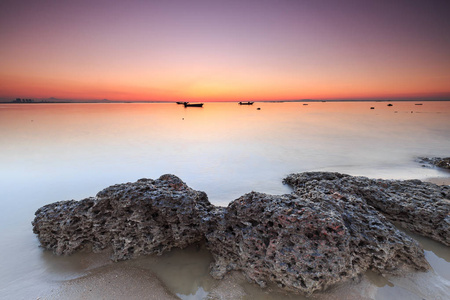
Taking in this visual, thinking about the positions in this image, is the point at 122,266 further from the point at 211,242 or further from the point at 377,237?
the point at 377,237

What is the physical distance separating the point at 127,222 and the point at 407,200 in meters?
4.89

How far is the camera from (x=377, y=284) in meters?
2.74

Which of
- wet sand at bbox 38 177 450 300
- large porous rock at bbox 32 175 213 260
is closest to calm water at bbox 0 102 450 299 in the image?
wet sand at bbox 38 177 450 300

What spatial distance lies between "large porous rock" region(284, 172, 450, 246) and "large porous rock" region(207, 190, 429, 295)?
0.76 meters

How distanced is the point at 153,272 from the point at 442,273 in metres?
3.86

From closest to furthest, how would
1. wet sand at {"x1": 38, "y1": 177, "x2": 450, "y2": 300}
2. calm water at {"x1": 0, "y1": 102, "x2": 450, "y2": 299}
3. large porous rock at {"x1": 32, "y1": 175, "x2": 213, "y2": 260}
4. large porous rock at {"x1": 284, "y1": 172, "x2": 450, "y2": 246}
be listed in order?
wet sand at {"x1": 38, "y1": 177, "x2": 450, "y2": 300}, calm water at {"x1": 0, "y1": 102, "x2": 450, "y2": 299}, large porous rock at {"x1": 32, "y1": 175, "x2": 213, "y2": 260}, large porous rock at {"x1": 284, "y1": 172, "x2": 450, "y2": 246}

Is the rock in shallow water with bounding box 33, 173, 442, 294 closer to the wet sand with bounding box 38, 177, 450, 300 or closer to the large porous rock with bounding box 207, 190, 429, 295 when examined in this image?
the large porous rock with bounding box 207, 190, 429, 295

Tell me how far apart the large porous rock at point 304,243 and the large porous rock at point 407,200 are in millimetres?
760

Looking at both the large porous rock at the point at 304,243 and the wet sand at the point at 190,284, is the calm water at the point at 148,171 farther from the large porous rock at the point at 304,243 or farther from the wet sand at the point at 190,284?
the large porous rock at the point at 304,243

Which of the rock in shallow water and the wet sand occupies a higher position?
the rock in shallow water

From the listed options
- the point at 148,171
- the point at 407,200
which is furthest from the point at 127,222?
the point at 148,171

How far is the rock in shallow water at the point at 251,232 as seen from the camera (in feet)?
8.82


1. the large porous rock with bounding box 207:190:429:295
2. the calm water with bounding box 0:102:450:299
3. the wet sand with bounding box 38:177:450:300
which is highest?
the large porous rock with bounding box 207:190:429:295

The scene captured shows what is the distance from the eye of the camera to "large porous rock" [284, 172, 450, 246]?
360 centimetres
